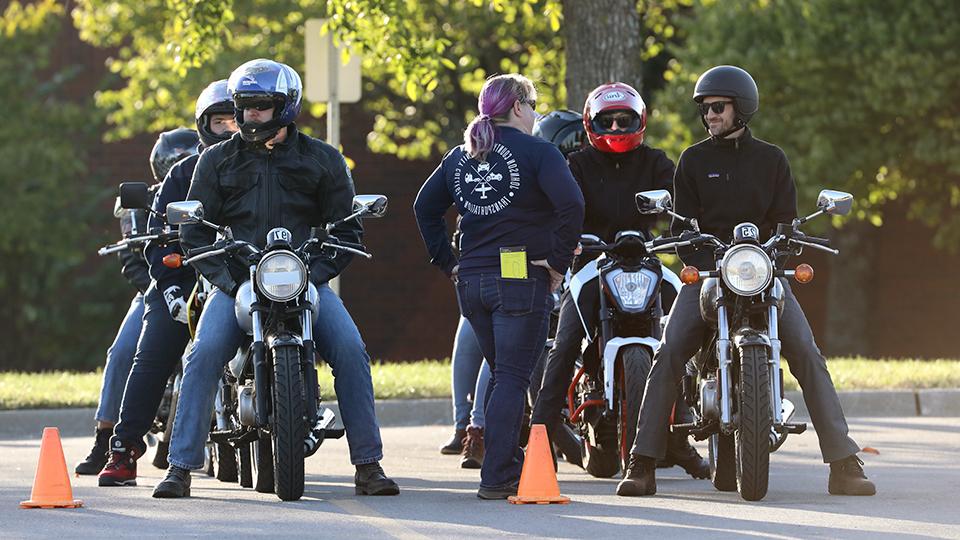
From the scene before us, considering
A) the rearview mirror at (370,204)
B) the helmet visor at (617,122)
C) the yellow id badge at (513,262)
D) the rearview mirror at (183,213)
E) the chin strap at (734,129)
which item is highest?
the helmet visor at (617,122)

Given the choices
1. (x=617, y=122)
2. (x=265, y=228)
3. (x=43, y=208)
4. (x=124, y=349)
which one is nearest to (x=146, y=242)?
(x=124, y=349)

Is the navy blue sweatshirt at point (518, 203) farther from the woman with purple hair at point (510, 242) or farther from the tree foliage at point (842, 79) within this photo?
the tree foliage at point (842, 79)

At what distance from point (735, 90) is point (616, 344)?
1.35 metres

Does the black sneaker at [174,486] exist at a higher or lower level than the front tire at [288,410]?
lower

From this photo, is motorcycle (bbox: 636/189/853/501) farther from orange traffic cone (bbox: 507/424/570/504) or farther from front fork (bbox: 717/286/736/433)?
orange traffic cone (bbox: 507/424/570/504)

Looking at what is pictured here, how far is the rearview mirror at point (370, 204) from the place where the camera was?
8.91m

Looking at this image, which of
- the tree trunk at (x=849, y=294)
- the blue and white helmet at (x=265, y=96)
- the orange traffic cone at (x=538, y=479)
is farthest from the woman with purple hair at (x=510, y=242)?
the tree trunk at (x=849, y=294)

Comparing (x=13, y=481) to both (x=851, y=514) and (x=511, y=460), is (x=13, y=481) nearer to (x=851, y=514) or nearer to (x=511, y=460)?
(x=511, y=460)

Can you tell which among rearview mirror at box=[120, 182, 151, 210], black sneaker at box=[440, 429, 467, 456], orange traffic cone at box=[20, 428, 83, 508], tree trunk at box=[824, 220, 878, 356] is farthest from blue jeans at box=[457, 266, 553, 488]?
tree trunk at box=[824, 220, 878, 356]

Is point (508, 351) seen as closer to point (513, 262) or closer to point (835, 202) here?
point (513, 262)

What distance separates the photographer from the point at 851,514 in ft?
26.6

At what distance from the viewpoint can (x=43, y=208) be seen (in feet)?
84.0

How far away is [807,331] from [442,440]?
4.36 m

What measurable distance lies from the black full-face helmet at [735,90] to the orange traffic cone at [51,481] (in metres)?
3.14
